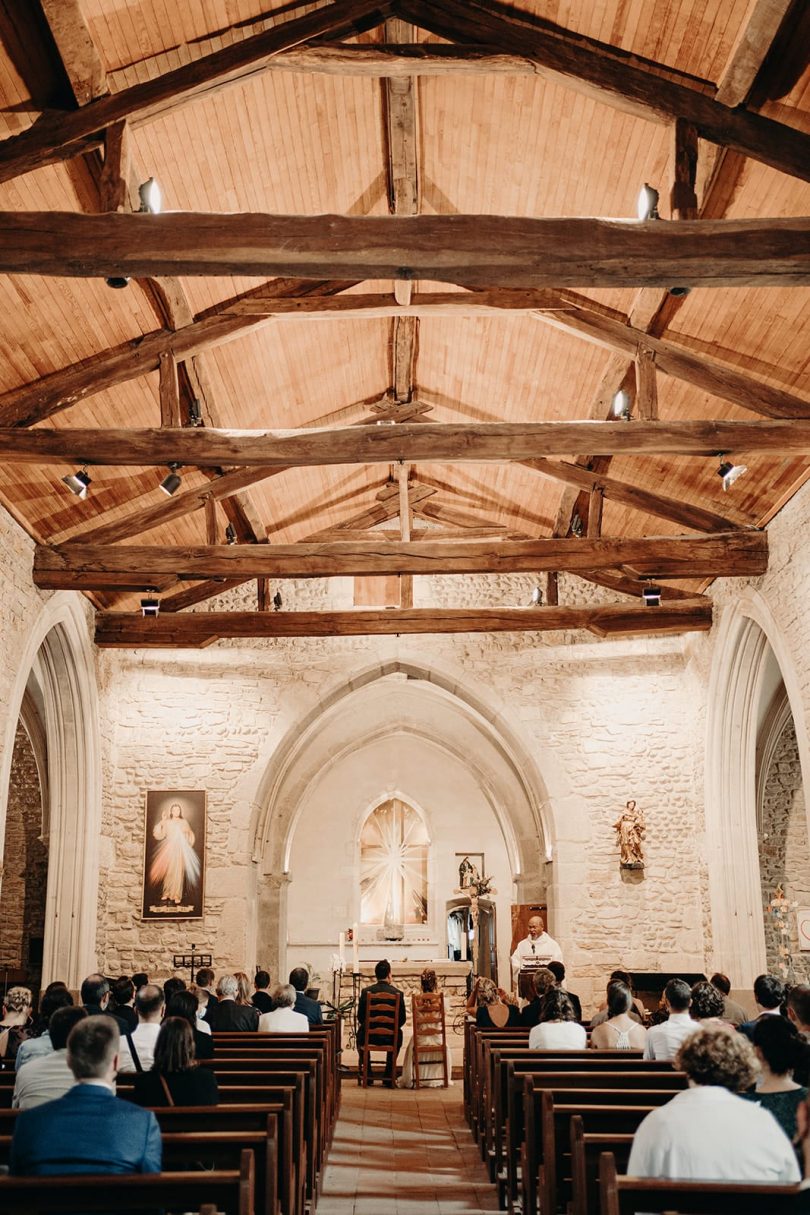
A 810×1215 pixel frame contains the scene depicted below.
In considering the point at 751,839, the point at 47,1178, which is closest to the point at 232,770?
the point at 751,839

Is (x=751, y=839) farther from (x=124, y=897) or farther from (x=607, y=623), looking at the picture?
(x=124, y=897)

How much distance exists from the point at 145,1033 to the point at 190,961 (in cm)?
759

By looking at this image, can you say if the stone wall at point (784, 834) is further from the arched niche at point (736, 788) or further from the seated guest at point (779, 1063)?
the seated guest at point (779, 1063)

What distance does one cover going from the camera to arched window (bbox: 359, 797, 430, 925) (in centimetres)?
1875

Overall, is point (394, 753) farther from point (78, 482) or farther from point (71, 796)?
point (78, 482)

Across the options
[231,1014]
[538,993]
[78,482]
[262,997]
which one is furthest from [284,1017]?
[78,482]

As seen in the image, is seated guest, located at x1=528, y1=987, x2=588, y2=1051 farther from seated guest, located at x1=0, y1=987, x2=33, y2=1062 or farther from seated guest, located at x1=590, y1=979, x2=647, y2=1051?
seated guest, located at x1=0, y1=987, x2=33, y2=1062

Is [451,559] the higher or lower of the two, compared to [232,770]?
higher

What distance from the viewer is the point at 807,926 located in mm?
9930

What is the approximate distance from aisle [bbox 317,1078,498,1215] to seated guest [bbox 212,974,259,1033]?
970 millimetres

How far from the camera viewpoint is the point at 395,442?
7.83m

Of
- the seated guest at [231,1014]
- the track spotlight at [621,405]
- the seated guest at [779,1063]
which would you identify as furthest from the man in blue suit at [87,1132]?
the track spotlight at [621,405]

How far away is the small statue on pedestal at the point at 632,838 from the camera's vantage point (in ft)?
42.2

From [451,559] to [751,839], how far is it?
4792 mm
